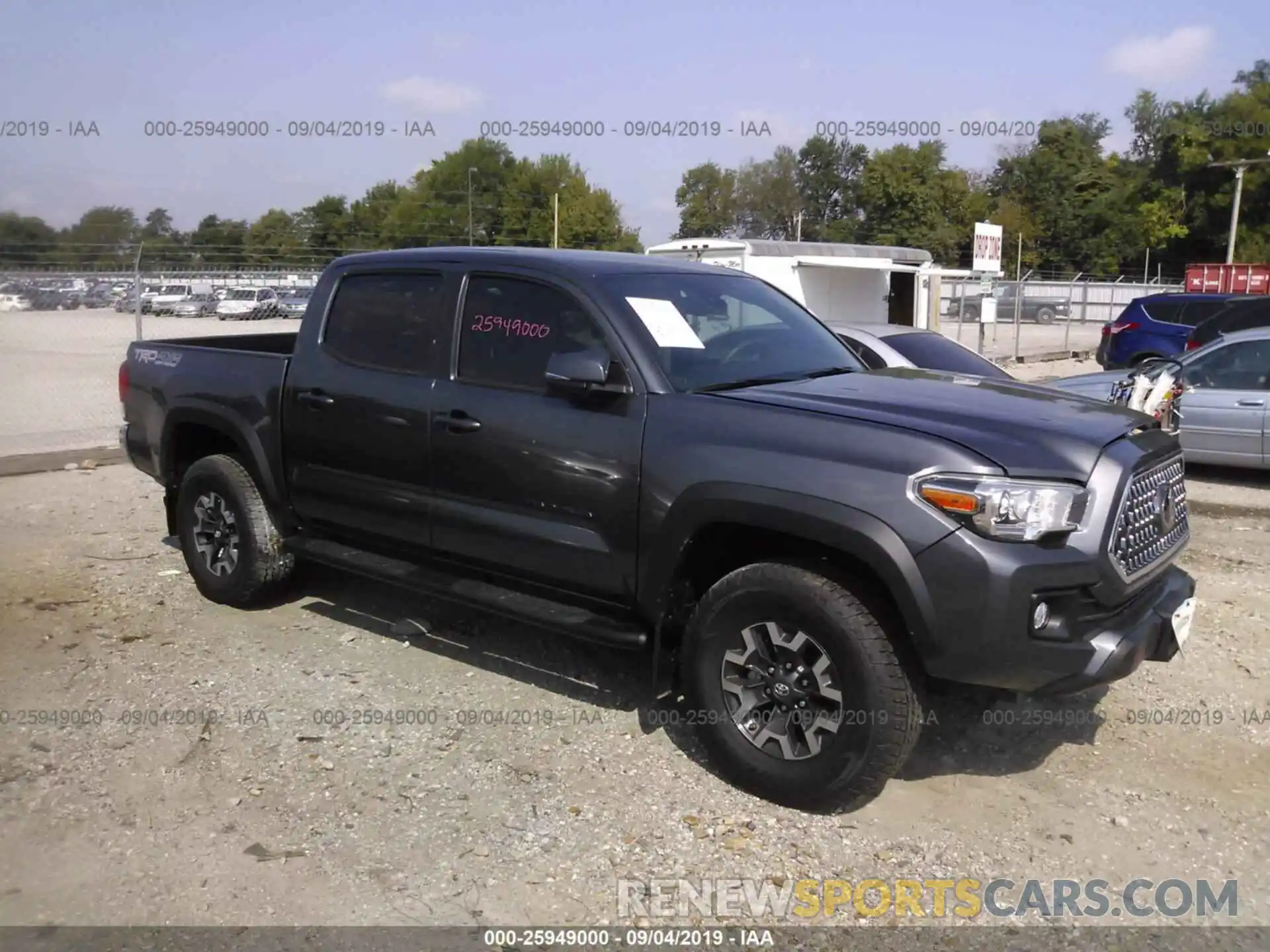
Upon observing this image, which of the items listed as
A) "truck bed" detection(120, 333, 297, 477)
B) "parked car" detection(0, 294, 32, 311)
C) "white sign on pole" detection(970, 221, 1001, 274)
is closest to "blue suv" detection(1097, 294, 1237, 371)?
"white sign on pole" detection(970, 221, 1001, 274)

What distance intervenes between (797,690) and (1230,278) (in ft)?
143

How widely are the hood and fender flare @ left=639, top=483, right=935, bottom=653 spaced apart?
1.20 feet

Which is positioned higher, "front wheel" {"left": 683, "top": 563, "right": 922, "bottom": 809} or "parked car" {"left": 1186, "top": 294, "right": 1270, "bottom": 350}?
"parked car" {"left": 1186, "top": 294, "right": 1270, "bottom": 350}

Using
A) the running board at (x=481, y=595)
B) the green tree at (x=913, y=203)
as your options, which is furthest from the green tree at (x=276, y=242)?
the green tree at (x=913, y=203)

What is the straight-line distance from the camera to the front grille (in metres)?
3.63

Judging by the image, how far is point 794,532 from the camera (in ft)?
12.1

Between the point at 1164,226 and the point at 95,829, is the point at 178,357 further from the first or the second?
the point at 1164,226

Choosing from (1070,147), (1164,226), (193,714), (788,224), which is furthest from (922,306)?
(1070,147)

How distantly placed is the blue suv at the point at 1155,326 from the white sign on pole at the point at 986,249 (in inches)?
84.8

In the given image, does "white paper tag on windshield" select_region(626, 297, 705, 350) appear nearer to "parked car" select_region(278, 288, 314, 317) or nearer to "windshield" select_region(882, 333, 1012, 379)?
"windshield" select_region(882, 333, 1012, 379)

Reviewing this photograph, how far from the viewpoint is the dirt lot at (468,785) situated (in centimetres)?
346

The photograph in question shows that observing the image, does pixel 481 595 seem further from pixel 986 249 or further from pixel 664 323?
pixel 986 249

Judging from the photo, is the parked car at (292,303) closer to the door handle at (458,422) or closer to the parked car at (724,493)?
the parked car at (724,493)

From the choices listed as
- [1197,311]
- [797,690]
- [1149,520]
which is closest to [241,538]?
[797,690]
